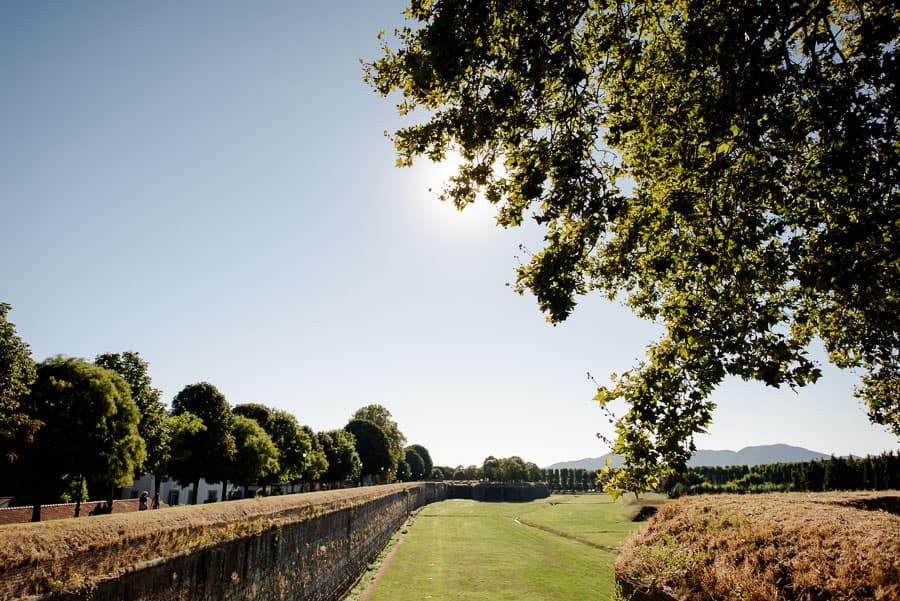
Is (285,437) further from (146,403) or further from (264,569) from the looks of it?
(264,569)

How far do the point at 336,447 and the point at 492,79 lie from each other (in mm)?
68620

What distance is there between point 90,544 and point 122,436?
90.2 feet

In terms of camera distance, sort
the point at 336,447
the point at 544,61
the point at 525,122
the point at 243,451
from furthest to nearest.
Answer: the point at 336,447 → the point at 243,451 → the point at 525,122 → the point at 544,61

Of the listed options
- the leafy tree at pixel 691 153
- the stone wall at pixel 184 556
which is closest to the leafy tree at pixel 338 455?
the stone wall at pixel 184 556

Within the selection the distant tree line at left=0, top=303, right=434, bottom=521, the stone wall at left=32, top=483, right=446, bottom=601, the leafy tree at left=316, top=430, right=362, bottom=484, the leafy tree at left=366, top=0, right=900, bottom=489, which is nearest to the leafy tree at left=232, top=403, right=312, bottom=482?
the distant tree line at left=0, top=303, right=434, bottom=521

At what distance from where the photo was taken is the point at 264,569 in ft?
32.3

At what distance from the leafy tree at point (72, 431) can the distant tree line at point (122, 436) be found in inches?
1.8

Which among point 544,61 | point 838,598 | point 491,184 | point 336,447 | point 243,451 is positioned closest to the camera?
point 838,598

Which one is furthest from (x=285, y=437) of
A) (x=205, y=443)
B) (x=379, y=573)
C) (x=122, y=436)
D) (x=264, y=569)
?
(x=264, y=569)

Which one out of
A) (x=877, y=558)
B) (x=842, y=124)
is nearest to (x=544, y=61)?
(x=842, y=124)

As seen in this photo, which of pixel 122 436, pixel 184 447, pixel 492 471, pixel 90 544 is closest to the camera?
pixel 90 544

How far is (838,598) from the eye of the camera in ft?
15.8

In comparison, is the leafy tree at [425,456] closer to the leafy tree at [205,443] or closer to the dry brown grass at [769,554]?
the leafy tree at [205,443]

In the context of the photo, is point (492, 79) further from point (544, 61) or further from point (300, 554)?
point (300, 554)
